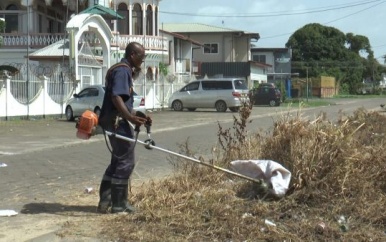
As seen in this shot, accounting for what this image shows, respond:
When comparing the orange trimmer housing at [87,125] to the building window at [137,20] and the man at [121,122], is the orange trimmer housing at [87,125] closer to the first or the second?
the man at [121,122]

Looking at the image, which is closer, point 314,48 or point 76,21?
point 76,21

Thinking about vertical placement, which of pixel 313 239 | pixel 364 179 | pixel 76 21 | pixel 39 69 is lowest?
pixel 313 239

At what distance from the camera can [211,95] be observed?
115 feet

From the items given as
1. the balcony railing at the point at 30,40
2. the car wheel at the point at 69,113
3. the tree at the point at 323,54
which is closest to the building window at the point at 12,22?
the balcony railing at the point at 30,40

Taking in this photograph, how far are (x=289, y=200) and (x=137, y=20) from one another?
34949 mm

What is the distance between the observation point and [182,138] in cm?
1761

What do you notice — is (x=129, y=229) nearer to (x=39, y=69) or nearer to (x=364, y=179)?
(x=364, y=179)

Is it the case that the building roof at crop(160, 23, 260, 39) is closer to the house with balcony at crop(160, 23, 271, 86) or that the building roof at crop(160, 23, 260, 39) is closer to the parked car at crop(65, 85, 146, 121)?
the house with balcony at crop(160, 23, 271, 86)

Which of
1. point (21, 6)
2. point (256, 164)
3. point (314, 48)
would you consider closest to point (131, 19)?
point (21, 6)

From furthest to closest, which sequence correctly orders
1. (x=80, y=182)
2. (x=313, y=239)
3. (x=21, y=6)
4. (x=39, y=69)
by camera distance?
(x=21, y=6) → (x=39, y=69) → (x=80, y=182) → (x=313, y=239)

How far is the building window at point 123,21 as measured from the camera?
3983 centimetres

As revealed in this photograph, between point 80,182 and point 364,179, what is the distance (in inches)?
176

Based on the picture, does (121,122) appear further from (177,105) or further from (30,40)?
(30,40)

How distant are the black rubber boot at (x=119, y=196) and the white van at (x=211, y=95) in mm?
26958
